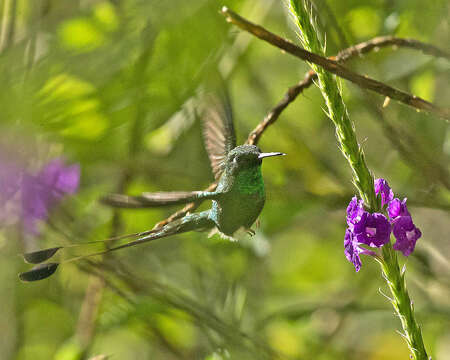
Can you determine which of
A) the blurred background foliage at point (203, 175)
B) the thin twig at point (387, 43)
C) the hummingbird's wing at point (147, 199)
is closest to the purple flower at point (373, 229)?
the hummingbird's wing at point (147, 199)

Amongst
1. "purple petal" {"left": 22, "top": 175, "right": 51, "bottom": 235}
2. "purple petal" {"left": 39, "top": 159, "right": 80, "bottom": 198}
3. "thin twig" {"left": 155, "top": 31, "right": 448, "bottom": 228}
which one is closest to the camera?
"thin twig" {"left": 155, "top": 31, "right": 448, "bottom": 228}

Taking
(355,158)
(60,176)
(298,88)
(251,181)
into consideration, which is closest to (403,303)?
(355,158)

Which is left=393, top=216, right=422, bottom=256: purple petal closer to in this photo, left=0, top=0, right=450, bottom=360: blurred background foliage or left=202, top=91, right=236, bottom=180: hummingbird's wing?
left=202, top=91, right=236, bottom=180: hummingbird's wing

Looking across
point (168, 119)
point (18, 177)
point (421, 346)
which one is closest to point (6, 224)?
point (18, 177)

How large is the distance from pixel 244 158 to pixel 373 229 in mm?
272

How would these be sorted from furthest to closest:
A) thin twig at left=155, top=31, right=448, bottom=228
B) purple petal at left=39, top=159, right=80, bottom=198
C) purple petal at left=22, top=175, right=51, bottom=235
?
1. purple petal at left=39, top=159, right=80, bottom=198
2. purple petal at left=22, top=175, right=51, bottom=235
3. thin twig at left=155, top=31, right=448, bottom=228

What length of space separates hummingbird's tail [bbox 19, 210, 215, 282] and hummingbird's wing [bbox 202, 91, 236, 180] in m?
0.11

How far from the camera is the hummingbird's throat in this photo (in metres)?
1.22

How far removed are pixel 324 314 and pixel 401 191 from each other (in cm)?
66

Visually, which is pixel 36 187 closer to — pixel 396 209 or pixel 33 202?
pixel 33 202

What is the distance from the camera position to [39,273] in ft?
3.71

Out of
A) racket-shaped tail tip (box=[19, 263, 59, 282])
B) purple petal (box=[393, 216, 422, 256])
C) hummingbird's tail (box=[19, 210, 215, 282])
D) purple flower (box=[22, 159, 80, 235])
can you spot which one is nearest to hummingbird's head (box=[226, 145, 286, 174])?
hummingbird's tail (box=[19, 210, 215, 282])

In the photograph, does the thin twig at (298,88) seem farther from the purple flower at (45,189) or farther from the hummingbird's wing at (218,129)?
the purple flower at (45,189)

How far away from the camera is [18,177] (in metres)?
2.21
